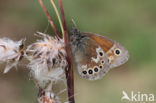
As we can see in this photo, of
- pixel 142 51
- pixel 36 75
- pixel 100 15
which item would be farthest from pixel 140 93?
pixel 36 75

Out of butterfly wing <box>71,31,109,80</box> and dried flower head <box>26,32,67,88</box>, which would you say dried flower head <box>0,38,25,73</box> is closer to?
dried flower head <box>26,32,67,88</box>

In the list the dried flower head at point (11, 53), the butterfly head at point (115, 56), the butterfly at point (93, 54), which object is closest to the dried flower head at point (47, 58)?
the dried flower head at point (11, 53)

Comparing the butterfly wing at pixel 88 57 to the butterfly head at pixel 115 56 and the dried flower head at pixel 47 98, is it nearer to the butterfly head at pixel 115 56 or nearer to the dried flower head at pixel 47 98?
the butterfly head at pixel 115 56

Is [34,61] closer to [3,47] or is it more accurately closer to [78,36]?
[3,47]

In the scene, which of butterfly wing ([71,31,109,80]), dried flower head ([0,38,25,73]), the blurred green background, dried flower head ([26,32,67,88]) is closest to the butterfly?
butterfly wing ([71,31,109,80])

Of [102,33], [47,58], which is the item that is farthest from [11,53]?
[102,33]

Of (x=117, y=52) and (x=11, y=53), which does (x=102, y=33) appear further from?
(x=11, y=53)
